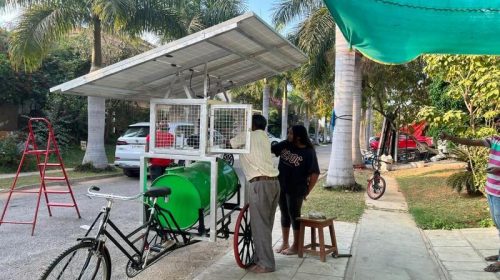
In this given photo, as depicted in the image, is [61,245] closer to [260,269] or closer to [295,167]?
[260,269]

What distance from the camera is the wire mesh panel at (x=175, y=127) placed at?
5.34 metres

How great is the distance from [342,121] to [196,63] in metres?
7.05

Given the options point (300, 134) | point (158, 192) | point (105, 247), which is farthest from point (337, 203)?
point (105, 247)

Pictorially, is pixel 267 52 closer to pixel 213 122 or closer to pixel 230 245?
pixel 213 122

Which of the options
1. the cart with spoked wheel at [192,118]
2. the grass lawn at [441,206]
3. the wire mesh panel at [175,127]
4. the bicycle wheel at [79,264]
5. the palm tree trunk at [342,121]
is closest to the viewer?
the bicycle wheel at [79,264]

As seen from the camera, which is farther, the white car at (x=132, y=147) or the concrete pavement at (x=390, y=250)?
the white car at (x=132, y=147)

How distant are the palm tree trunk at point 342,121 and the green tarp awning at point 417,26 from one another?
7.79 metres

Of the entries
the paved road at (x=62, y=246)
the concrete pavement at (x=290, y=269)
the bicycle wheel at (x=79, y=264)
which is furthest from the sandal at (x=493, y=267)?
the bicycle wheel at (x=79, y=264)

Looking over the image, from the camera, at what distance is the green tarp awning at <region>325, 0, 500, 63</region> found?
119 inches

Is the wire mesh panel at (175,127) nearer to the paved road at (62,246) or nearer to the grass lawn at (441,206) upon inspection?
the paved road at (62,246)

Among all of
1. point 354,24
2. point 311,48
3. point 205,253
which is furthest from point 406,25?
point 311,48

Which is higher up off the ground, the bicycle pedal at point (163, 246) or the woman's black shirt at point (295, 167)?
the woman's black shirt at point (295, 167)

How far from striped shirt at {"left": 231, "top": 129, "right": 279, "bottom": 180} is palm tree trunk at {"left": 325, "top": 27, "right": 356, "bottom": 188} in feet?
23.0

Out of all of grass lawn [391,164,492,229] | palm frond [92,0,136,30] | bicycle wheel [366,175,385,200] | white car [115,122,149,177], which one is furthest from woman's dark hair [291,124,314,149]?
palm frond [92,0,136,30]
